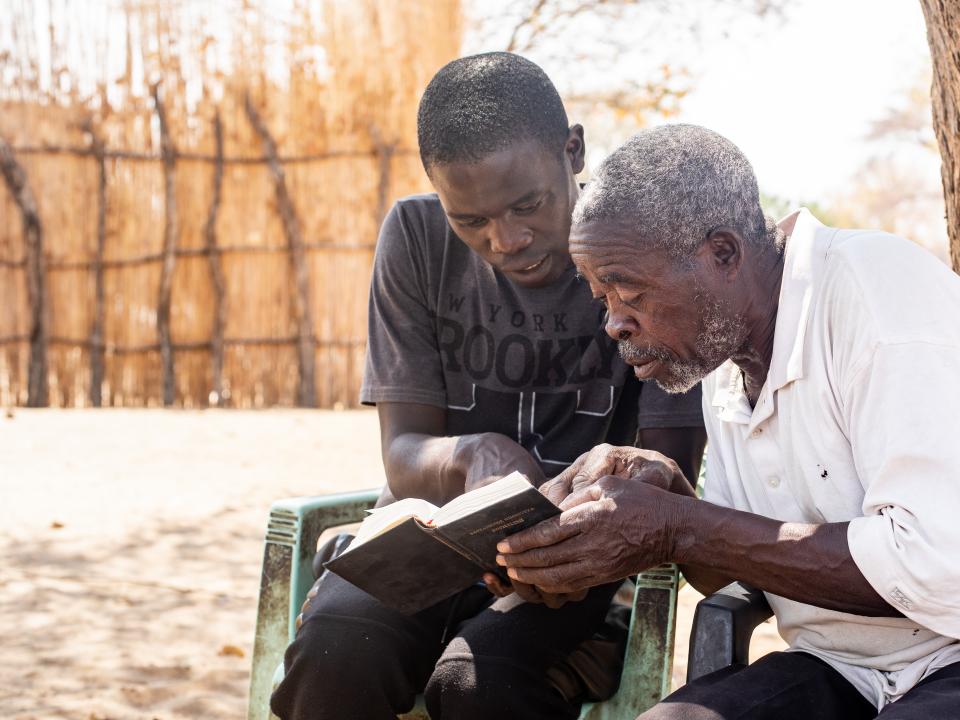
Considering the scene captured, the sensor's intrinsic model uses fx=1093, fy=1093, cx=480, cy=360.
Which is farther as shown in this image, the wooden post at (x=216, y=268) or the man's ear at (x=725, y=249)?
the wooden post at (x=216, y=268)

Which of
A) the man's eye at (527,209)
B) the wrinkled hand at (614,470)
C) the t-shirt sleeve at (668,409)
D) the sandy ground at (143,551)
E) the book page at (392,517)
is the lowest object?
the sandy ground at (143,551)

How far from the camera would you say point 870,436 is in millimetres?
1906

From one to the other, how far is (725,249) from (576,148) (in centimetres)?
74

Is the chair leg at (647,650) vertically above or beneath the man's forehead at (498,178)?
beneath

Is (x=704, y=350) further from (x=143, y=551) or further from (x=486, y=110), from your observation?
(x=143, y=551)

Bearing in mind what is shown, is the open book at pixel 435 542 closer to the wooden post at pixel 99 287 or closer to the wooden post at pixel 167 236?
the wooden post at pixel 167 236

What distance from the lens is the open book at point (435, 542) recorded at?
2004mm

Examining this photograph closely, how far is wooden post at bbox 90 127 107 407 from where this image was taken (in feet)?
35.0

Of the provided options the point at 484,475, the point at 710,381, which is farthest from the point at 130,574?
A: the point at 710,381

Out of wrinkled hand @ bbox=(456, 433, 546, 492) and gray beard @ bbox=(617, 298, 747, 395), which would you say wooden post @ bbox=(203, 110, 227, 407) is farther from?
gray beard @ bbox=(617, 298, 747, 395)

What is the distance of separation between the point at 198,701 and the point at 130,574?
1.61 m

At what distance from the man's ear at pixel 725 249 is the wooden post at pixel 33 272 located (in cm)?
963

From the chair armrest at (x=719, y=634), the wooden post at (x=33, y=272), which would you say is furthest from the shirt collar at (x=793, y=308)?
the wooden post at (x=33, y=272)

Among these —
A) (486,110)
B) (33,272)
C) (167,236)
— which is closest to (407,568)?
(486,110)
